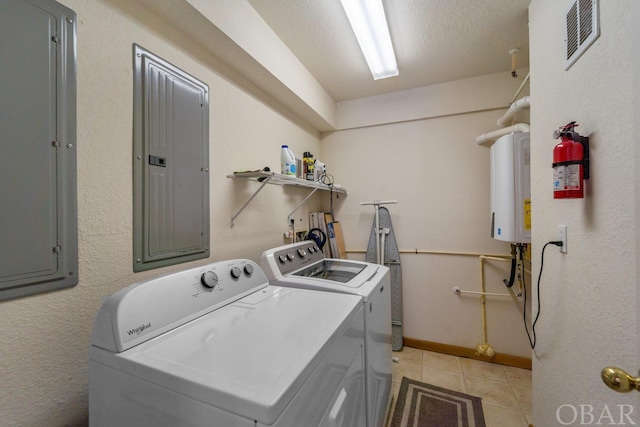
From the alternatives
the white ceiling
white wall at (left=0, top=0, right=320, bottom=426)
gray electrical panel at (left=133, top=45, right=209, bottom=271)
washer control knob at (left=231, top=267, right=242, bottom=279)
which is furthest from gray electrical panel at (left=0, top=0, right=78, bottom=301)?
the white ceiling

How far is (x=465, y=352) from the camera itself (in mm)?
2480

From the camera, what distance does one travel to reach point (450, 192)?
2.56 m

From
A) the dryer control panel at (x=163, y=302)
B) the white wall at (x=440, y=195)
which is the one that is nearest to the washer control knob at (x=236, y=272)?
the dryer control panel at (x=163, y=302)

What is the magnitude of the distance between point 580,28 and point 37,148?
2.10m

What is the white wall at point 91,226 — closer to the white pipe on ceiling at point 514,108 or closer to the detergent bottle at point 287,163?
the detergent bottle at point 287,163

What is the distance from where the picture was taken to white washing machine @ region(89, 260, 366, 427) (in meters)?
0.59

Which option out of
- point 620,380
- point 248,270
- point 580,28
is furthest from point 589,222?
point 248,270

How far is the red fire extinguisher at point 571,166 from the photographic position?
3.10 feet

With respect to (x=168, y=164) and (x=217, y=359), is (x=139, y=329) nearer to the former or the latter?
(x=217, y=359)

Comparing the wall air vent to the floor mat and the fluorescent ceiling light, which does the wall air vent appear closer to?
the fluorescent ceiling light

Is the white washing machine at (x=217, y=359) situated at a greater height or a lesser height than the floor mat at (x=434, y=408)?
greater

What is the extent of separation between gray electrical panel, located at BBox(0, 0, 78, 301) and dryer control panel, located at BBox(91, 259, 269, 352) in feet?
0.88

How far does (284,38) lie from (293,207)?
4.58ft

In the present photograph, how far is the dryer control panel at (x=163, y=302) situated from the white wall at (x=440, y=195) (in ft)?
6.52
